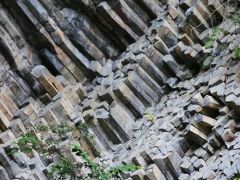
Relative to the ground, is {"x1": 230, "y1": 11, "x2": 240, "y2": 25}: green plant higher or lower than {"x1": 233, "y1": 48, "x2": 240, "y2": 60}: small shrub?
higher

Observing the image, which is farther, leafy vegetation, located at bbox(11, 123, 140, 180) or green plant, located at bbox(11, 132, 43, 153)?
green plant, located at bbox(11, 132, 43, 153)

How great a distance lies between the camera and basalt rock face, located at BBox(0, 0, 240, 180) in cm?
1182

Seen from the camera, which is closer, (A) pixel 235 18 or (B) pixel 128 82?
(A) pixel 235 18

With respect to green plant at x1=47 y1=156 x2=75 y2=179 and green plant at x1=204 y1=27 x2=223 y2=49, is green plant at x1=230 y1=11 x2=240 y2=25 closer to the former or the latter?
green plant at x1=204 y1=27 x2=223 y2=49

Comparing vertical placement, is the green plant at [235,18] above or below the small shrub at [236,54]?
above

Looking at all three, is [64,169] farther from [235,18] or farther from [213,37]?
[235,18]

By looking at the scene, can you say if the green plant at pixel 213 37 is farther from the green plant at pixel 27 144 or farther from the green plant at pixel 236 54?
the green plant at pixel 27 144

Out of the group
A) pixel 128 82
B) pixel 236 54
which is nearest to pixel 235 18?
pixel 236 54

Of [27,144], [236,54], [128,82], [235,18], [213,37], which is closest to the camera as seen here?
[236,54]

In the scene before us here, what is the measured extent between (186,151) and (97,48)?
5732 mm

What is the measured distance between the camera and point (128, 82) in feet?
49.0

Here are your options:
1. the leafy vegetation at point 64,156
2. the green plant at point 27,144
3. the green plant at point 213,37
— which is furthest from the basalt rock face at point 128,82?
the green plant at point 27,144

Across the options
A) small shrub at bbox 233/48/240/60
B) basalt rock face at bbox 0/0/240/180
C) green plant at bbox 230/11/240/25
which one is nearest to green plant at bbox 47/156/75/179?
basalt rock face at bbox 0/0/240/180

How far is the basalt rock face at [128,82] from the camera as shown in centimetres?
1182
